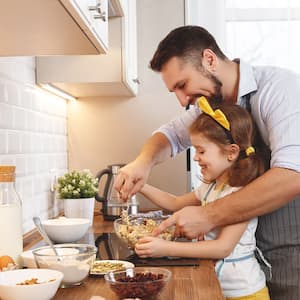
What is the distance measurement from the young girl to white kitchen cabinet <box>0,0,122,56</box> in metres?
0.40

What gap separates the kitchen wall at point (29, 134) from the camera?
5.56 ft

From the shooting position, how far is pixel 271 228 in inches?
66.7

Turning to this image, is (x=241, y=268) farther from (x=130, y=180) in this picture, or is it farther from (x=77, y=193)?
(x=77, y=193)

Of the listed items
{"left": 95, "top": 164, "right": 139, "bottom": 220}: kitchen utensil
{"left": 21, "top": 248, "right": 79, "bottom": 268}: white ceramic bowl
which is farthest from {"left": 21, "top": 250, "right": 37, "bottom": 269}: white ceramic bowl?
{"left": 95, "top": 164, "right": 139, "bottom": 220}: kitchen utensil

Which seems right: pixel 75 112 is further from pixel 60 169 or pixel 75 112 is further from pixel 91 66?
pixel 91 66

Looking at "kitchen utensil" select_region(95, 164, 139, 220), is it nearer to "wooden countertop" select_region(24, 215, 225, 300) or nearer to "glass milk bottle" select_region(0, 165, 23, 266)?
"wooden countertop" select_region(24, 215, 225, 300)

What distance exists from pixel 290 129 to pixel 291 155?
79 mm

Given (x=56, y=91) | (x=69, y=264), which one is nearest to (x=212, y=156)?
(x=69, y=264)

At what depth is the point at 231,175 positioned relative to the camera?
1647mm

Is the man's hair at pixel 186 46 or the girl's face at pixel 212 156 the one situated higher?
the man's hair at pixel 186 46

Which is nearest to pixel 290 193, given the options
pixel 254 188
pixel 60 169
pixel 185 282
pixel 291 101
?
pixel 254 188

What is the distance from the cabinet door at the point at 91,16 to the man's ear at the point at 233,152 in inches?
18.4

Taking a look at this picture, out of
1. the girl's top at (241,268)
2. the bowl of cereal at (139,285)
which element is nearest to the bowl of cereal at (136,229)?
the girl's top at (241,268)

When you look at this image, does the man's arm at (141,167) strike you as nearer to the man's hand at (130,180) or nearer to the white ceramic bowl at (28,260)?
the man's hand at (130,180)
